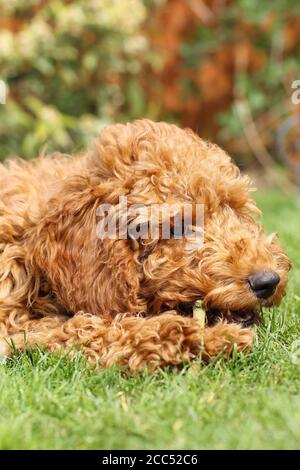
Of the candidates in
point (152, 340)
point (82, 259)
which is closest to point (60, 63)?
point (82, 259)

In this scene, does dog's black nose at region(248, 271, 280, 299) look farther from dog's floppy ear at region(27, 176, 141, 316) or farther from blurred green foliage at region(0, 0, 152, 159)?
blurred green foliage at region(0, 0, 152, 159)

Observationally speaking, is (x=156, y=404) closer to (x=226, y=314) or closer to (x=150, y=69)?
(x=226, y=314)

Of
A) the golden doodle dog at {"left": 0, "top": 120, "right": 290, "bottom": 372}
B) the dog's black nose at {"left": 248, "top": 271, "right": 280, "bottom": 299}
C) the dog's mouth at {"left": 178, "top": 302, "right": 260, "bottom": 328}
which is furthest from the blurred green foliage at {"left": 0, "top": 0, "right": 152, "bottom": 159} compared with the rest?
the dog's black nose at {"left": 248, "top": 271, "right": 280, "bottom": 299}

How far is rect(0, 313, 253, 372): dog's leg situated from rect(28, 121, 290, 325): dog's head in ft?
0.38

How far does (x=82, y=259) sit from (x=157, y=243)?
346 mm

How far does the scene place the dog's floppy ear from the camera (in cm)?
368

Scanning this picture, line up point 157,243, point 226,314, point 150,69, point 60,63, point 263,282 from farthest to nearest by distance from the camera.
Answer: point 150,69
point 60,63
point 157,243
point 226,314
point 263,282

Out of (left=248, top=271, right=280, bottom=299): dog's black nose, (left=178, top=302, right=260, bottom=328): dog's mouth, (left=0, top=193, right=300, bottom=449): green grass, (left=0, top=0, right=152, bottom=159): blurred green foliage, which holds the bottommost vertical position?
(left=0, top=193, right=300, bottom=449): green grass

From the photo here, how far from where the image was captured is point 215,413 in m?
2.94

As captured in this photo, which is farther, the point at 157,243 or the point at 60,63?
the point at 60,63

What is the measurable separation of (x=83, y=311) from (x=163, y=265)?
43 cm

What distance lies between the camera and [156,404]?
3014 millimetres

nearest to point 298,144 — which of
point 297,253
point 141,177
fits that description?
point 297,253
